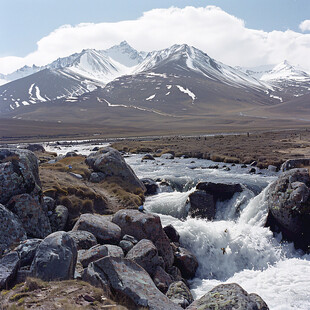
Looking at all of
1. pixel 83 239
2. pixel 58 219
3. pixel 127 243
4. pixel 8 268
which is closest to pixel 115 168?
pixel 58 219

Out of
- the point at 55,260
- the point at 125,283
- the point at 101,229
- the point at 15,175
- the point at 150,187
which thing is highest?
the point at 15,175

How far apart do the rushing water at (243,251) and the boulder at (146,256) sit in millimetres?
2895

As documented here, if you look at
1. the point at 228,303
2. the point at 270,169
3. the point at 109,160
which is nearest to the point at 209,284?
A: the point at 228,303

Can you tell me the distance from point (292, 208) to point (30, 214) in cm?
1636

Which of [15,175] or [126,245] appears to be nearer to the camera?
[126,245]

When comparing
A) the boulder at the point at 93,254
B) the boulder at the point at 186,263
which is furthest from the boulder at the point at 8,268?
the boulder at the point at 186,263

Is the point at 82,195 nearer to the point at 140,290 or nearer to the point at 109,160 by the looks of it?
the point at 109,160

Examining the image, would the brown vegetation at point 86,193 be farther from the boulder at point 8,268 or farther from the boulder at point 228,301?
the boulder at point 228,301

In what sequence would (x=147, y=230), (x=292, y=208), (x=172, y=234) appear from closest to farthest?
(x=147, y=230) < (x=292, y=208) < (x=172, y=234)

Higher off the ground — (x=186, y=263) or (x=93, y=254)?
(x=93, y=254)

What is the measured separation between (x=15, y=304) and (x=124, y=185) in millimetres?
21034

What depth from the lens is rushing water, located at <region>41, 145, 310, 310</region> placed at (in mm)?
14945

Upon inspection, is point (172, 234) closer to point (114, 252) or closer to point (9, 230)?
point (114, 252)

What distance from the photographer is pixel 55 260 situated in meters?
9.55
